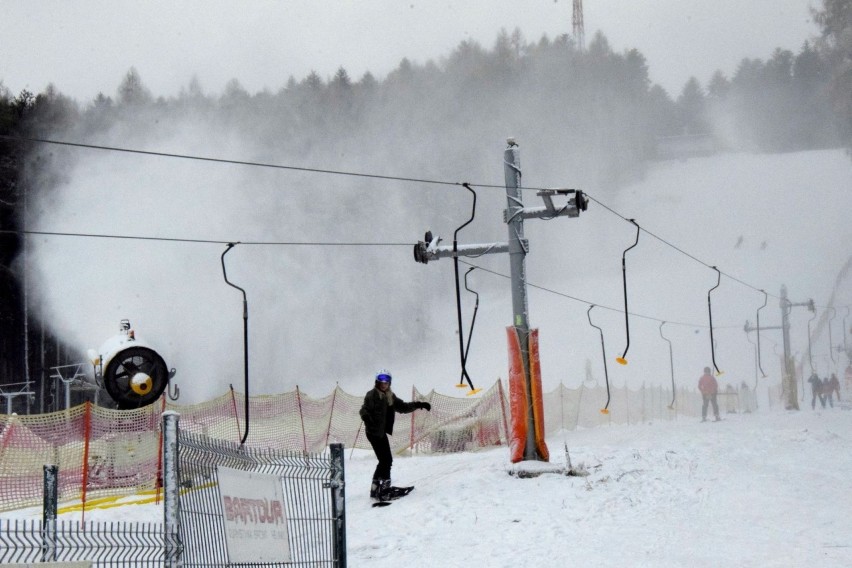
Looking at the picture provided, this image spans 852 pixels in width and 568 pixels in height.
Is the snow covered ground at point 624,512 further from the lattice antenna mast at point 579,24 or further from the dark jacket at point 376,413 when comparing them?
the lattice antenna mast at point 579,24

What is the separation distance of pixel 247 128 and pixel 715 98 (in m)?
65.2

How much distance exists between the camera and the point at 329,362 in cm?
7931

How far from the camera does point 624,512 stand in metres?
12.1

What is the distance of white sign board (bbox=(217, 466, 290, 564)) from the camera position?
20.0 ft

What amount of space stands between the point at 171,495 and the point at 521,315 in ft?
32.8

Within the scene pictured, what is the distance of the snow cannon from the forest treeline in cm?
3343

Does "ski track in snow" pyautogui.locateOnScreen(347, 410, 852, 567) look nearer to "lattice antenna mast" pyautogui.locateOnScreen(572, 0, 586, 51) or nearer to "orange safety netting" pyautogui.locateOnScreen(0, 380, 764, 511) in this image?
"orange safety netting" pyautogui.locateOnScreen(0, 380, 764, 511)

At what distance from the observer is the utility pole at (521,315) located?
48.5 ft

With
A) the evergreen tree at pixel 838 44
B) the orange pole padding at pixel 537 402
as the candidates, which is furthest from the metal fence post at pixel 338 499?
the evergreen tree at pixel 838 44

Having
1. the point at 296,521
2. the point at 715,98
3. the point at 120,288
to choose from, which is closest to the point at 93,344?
the point at 120,288

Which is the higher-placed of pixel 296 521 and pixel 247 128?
pixel 247 128

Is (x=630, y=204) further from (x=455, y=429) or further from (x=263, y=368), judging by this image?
(x=455, y=429)

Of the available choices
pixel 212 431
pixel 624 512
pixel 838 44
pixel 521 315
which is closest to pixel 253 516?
pixel 624 512

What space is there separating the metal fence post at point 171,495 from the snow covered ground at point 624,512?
520 centimetres
